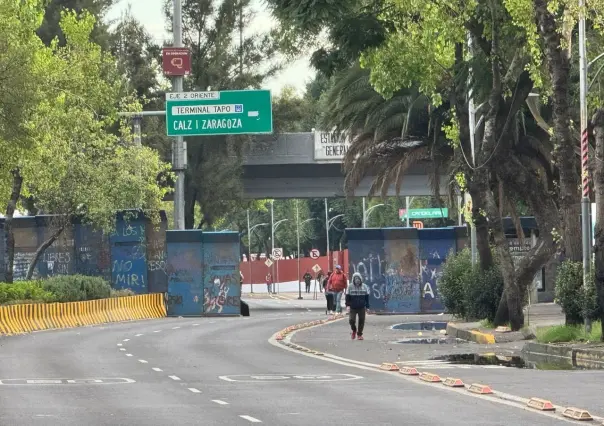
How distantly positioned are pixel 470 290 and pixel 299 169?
26588 millimetres

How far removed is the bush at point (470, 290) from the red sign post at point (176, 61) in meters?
11.2

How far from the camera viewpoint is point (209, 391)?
18.6m

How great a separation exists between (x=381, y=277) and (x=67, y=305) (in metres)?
12.8

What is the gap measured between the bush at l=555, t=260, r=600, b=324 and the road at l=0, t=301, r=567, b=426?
502 cm

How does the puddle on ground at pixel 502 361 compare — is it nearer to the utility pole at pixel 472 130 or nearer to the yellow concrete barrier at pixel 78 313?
the utility pole at pixel 472 130

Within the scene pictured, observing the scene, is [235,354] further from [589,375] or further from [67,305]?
[67,305]

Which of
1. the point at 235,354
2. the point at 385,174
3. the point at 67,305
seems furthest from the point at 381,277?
the point at 235,354

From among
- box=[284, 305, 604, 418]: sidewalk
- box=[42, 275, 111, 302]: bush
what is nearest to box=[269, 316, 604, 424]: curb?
box=[284, 305, 604, 418]: sidewalk

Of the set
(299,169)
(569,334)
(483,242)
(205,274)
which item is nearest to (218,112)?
(205,274)

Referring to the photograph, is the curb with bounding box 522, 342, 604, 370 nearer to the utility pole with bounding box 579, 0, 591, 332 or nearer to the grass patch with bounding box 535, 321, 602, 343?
the grass patch with bounding box 535, 321, 602, 343

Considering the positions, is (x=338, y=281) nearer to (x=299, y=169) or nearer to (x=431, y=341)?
(x=299, y=169)

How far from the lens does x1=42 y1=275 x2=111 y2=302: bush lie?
42594 mm

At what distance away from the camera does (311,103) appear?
65688 millimetres

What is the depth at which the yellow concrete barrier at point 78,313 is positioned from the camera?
3778cm
